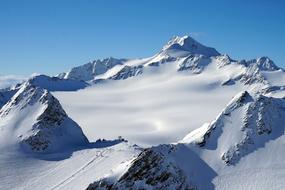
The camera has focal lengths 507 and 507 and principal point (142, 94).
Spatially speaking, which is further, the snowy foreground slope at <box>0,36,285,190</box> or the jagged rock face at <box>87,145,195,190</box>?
the snowy foreground slope at <box>0,36,285,190</box>

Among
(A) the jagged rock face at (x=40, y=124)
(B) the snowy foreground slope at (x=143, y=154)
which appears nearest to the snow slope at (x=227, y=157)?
(B) the snowy foreground slope at (x=143, y=154)

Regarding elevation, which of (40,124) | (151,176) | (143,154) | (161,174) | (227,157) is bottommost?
(227,157)

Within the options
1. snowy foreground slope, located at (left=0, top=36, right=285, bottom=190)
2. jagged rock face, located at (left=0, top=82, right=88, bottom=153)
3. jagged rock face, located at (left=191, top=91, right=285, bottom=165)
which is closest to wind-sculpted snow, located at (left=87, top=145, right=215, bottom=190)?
snowy foreground slope, located at (left=0, top=36, right=285, bottom=190)

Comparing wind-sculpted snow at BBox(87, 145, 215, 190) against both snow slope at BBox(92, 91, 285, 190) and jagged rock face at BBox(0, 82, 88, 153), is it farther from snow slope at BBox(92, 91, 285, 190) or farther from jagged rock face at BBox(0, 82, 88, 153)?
jagged rock face at BBox(0, 82, 88, 153)

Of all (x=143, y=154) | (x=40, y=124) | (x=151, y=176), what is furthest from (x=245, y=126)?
(x=40, y=124)

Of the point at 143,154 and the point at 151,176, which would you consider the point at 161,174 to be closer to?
the point at 151,176

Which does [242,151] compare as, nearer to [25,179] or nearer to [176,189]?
[176,189]
